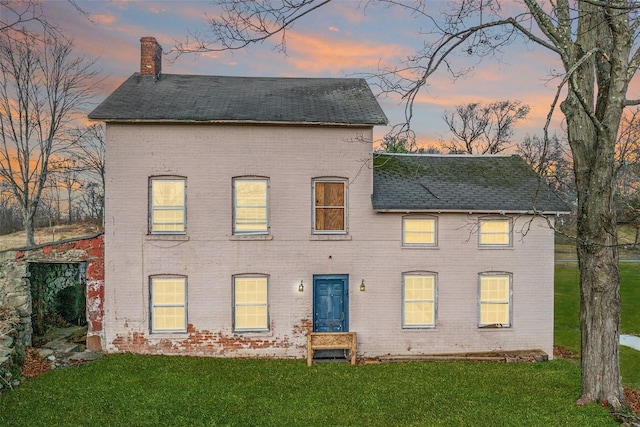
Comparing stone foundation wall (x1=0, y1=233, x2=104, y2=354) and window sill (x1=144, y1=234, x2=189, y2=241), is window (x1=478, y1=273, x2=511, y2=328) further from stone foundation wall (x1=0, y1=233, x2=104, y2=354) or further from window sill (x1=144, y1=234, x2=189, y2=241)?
stone foundation wall (x1=0, y1=233, x2=104, y2=354)

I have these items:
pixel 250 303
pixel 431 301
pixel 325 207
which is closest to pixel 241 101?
pixel 325 207

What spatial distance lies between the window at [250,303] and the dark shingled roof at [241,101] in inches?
186

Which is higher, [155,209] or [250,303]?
[155,209]

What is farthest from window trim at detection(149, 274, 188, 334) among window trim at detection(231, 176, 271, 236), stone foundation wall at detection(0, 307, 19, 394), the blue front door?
the blue front door

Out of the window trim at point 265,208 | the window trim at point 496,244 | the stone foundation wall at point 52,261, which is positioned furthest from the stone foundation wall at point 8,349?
the window trim at point 496,244

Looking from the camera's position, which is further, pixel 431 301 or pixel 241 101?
pixel 241 101

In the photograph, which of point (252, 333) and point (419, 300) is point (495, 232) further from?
point (252, 333)

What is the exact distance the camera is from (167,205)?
13.3 m

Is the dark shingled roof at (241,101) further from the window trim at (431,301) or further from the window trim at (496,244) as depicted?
the window trim at (431,301)

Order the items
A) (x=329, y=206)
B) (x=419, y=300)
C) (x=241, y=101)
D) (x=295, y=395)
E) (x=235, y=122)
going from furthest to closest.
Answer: (x=241, y=101) < (x=419, y=300) < (x=329, y=206) < (x=235, y=122) < (x=295, y=395)

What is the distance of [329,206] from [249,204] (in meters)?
2.38

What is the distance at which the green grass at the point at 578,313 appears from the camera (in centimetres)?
1541

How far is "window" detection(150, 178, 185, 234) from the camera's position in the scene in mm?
13305

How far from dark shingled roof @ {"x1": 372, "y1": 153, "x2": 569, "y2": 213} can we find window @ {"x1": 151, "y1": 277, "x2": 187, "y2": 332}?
6.37m
